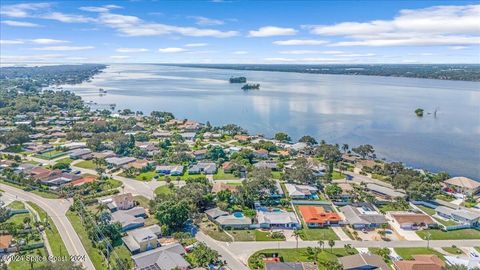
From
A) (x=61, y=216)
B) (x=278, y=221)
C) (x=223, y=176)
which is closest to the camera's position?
(x=278, y=221)

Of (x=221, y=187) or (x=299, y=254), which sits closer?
(x=299, y=254)

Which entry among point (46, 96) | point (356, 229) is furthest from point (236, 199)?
point (46, 96)

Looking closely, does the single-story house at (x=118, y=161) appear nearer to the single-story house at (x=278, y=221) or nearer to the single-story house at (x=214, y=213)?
the single-story house at (x=214, y=213)

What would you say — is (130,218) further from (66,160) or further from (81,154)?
(81,154)

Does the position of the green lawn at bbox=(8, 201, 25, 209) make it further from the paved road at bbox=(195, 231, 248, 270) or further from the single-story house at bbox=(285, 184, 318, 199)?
the single-story house at bbox=(285, 184, 318, 199)

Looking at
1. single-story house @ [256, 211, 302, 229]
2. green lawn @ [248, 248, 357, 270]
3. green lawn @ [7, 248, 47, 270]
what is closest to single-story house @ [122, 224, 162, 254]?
green lawn @ [7, 248, 47, 270]

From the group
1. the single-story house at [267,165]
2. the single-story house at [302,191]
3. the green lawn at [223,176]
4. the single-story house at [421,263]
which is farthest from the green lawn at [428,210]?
the green lawn at [223,176]

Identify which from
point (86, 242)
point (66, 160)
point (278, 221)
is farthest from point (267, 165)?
point (66, 160)
